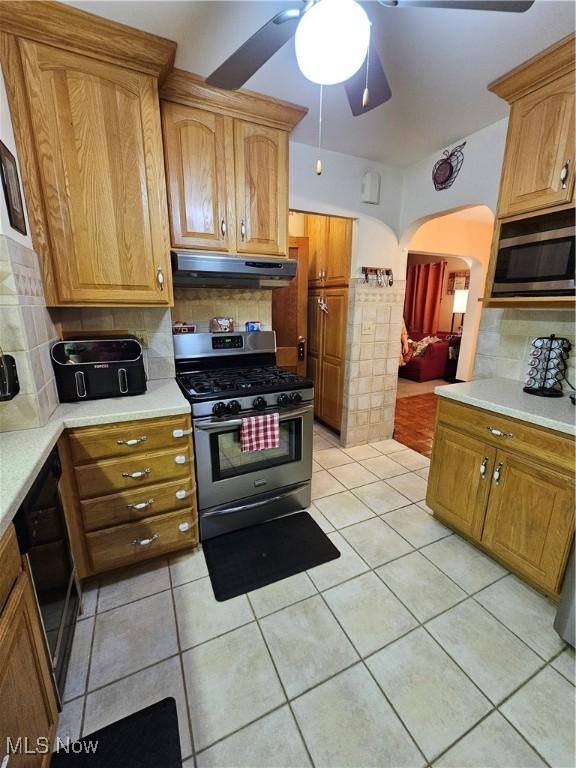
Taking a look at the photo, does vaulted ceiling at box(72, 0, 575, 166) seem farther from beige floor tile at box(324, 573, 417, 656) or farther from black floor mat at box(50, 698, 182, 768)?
black floor mat at box(50, 698, 182, 768)

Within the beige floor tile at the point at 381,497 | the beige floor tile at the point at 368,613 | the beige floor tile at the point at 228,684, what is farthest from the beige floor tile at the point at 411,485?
the beige floor tile at the point at 228,684

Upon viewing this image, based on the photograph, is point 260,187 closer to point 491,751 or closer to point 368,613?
point 368,613

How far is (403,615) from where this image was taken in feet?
4.91

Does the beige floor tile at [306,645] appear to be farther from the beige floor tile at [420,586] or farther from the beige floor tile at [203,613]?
the beige floor tile at [420,586]

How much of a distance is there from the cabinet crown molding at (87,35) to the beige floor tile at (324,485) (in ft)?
8.63

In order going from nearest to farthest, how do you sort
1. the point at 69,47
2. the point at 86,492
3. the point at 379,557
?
the point at 69,47 → the point at 86,492 → the point at 379,557

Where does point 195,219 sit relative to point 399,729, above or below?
above

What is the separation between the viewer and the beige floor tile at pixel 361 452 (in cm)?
302

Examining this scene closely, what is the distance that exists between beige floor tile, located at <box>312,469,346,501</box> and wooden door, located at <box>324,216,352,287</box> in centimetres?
176

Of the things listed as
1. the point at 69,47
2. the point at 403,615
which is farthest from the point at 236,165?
the point at 403,615

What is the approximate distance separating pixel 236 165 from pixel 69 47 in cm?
85

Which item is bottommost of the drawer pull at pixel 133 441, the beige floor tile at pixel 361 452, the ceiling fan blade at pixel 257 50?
the beige floor tile at pixel 361 452

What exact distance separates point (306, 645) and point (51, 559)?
1.07 m

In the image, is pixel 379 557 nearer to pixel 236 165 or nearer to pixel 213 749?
pixel 213 749
